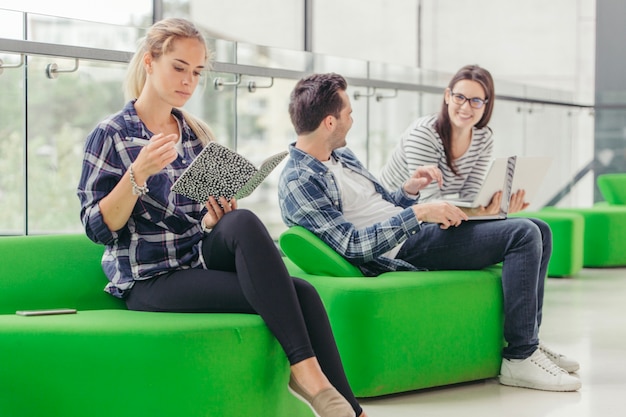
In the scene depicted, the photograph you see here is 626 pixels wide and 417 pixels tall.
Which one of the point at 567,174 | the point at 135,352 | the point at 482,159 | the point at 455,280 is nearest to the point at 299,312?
the point at 135,352

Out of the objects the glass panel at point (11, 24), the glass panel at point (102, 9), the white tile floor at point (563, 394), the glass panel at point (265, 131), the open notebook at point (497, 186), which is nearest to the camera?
the white tile floor at point (563, 394)

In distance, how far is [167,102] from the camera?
2947 millimetres

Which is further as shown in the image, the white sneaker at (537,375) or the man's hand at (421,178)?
the man's hand at (421,178)

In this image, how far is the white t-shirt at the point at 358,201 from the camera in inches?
143

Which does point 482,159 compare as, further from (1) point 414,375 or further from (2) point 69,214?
(2) point 69,214

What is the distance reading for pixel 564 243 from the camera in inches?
266

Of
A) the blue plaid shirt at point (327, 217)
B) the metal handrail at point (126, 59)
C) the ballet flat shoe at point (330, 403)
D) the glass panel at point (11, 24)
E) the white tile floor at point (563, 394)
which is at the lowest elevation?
the white tile floor at point (563, 394)

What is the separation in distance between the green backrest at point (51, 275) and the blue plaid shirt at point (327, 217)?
0.70 metres

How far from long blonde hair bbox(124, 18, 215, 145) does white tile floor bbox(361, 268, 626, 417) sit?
44.6 inches

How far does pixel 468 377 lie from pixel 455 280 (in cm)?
36

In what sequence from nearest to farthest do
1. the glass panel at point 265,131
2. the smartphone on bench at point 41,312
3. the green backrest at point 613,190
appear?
the smartphone on bench at point 41,312
the glass panel at point 265,131
the green backrest at point 613,190

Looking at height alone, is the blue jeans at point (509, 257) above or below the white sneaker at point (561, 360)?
above

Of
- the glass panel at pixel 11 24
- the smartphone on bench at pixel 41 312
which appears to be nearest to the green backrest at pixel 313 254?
the smartphone on bench at pixel 41 312

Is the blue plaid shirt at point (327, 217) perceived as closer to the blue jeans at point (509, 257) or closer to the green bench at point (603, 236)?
the blue jeans at point (509, 257)
